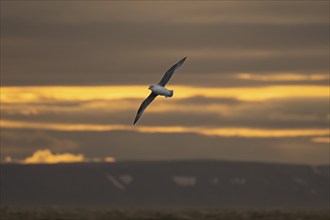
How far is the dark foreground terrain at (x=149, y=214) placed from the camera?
170 ft

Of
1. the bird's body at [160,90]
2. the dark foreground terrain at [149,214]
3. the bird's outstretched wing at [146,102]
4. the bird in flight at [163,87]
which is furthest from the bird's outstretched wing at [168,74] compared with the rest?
the dark foreground terrain at [149,214]

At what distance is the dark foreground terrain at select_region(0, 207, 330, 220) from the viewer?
51781mm

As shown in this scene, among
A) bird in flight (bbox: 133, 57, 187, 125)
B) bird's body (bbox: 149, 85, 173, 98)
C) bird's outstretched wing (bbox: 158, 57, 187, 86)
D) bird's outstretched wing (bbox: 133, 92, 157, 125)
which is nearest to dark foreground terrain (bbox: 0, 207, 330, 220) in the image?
bird's outstretched wing (bbox: 133, 92, 157, 125)

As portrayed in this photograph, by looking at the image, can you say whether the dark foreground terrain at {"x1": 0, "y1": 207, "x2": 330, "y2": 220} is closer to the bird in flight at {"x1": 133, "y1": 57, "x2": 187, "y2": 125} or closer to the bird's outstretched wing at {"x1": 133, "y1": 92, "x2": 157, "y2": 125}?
the bird's outstretched wing at {"x1": 133, "y1": 92, "x2": 157, "y2": 125}

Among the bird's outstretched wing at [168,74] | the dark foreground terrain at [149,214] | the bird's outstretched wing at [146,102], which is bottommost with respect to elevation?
the dark foreground terrain at [149,214]

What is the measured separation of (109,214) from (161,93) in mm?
9671

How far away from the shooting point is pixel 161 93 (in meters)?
45.9

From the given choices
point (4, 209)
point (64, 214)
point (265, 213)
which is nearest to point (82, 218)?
point (64, 214)

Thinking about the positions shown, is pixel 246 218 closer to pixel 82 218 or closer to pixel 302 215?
pixel 302 215

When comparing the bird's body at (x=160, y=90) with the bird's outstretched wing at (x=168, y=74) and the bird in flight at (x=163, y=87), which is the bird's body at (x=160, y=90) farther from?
the bird's outstretched wing at (x=168, y=74)

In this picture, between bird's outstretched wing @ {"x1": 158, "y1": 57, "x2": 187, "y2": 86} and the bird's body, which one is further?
bird's outstretched wing @ {"x1": 158, "y1": 57, "x2": 187, "y2": 86}

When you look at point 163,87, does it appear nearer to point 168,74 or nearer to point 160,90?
point 160,90

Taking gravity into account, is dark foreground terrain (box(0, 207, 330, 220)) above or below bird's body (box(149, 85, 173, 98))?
below

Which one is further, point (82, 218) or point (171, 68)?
point (82, 218)
